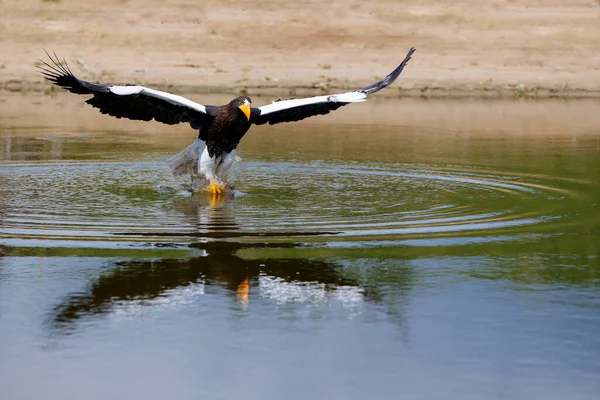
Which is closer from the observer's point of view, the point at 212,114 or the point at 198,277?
the point at 198,277

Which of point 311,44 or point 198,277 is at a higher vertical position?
point 311,44

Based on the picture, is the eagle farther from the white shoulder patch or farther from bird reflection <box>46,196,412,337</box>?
bird reflection <box>46,196,412,337</box>

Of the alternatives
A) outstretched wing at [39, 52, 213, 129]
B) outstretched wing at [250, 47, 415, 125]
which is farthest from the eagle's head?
outstretched wing at [39, 52, 213, 129]

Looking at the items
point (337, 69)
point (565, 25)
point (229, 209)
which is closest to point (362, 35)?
point (337, 69)

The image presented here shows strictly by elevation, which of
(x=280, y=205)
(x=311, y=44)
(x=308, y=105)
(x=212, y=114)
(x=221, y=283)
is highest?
(x=311, y=44)

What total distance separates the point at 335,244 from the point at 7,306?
3080mm

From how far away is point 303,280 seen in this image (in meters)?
9.00

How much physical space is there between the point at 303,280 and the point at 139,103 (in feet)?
17.4

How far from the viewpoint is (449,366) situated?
6883 mm

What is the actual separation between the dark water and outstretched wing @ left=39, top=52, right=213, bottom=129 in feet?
2.58

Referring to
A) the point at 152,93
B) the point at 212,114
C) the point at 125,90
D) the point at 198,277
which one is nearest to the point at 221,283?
the point at 198,277

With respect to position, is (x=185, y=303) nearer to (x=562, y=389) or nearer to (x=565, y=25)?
(x=562, y=389)

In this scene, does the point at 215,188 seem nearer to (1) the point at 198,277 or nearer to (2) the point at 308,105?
→ (2) the point at 308,105

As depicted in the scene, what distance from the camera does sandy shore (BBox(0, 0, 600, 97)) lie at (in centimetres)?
3334
